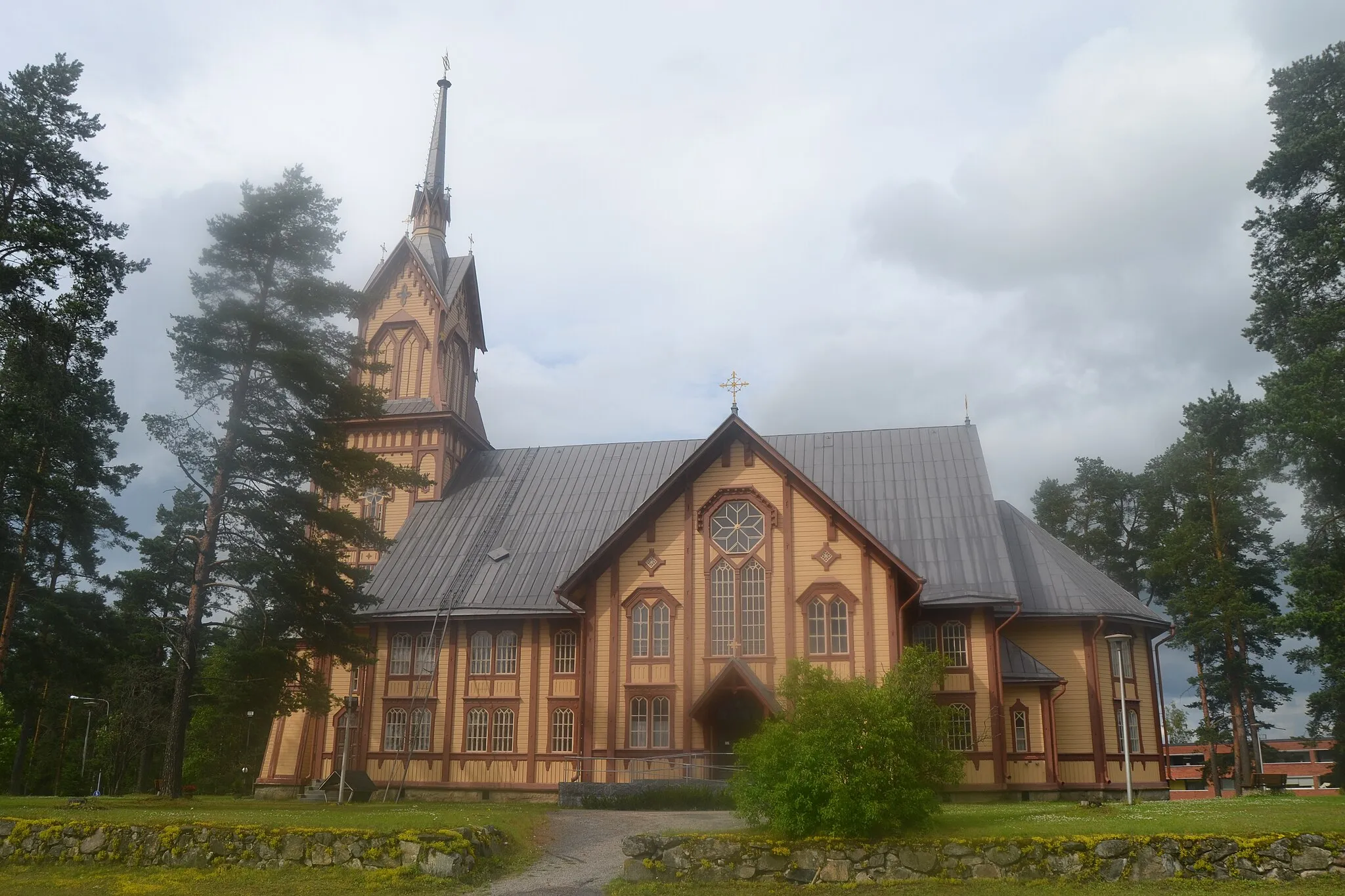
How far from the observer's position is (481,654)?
3331cm

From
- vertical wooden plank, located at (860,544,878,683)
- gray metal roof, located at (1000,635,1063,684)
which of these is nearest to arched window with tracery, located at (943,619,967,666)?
gray metal roof, located at (1000,635,1063,684)

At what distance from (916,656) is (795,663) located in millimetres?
5495

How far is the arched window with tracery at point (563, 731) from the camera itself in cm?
3181

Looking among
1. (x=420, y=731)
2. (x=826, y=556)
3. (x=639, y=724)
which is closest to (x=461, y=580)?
(x=420, y=731)

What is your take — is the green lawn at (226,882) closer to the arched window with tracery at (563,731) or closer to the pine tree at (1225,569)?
the arched window with tracery at (563,731)

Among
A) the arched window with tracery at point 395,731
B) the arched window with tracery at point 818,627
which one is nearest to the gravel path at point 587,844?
the arched window with tracery at point 818,627

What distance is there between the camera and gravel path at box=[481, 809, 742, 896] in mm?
15805

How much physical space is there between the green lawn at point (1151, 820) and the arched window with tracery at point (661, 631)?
10.3 metres

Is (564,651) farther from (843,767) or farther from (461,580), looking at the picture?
(843,767)

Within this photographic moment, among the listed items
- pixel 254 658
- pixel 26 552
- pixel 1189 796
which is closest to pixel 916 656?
pixel 254 658

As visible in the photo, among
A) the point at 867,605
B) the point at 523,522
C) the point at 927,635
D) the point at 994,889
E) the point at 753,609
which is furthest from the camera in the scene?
the point at 523,522

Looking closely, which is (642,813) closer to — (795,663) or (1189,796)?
(795,663)

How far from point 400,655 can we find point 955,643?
56.3 ft

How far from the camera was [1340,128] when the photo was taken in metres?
27.7
